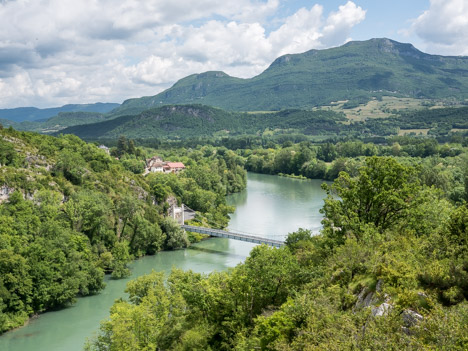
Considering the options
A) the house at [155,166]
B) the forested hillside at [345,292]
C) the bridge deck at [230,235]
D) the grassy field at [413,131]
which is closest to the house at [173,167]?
the house at [155,166]

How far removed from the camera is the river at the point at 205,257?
2016cm

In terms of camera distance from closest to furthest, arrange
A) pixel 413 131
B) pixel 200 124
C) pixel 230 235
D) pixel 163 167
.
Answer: pixel 230 235
pixel 163 167
pixel 413 131
pixel 200 124

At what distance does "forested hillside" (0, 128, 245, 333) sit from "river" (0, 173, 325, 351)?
840 mm

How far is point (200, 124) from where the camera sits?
15788 cm

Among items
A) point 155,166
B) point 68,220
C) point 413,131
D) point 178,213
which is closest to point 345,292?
point 68,220

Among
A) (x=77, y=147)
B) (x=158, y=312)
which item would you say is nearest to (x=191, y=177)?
(x=77, y=147)

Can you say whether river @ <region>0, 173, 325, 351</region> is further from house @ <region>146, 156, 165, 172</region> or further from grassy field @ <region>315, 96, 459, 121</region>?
grassy field @ <region>315, 96, 459, 121</region>

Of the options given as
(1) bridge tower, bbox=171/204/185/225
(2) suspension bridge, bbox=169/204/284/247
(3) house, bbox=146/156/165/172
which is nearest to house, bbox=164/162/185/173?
(3) house, bbox=146/156/165/172

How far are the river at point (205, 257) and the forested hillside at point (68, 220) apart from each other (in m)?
0.84

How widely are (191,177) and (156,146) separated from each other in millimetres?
48836

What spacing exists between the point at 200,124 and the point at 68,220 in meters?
131

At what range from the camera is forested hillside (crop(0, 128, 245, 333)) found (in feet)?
75.0

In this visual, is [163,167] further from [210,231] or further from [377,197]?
[377,197]

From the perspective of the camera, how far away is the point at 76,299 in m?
24.0
